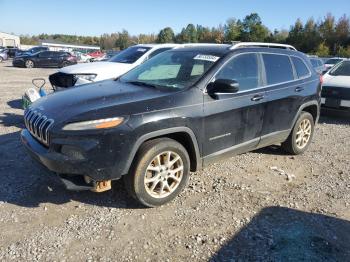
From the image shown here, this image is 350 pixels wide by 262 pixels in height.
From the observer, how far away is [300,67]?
5824mm

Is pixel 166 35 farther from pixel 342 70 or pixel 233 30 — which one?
pixel 342 70

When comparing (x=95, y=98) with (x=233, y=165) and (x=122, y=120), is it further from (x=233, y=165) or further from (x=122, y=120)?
(x=233, y=165)

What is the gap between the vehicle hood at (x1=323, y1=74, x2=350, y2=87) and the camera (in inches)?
355

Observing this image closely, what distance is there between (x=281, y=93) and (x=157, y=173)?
239 cm

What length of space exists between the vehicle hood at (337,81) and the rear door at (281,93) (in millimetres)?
3779

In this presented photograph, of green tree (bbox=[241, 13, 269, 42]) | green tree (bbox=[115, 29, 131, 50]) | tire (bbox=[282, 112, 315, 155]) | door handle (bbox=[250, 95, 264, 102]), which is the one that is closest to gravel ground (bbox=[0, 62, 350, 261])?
tire (bbox=[282, 112, 315, 155])

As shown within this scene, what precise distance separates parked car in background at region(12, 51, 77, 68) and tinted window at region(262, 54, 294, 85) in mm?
25740

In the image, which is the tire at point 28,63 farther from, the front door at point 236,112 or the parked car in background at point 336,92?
the front door at point 236,112

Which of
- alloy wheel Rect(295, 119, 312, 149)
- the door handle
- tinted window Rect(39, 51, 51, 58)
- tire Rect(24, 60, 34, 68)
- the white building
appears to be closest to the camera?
the door handle

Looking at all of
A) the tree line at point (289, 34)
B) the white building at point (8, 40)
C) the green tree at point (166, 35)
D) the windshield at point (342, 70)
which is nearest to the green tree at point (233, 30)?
the tree line at point (289, 34)

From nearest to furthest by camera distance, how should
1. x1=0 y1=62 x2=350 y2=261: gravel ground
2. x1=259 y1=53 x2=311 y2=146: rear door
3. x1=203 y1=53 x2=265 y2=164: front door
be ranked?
x1=0 y1=62 x2=350 y2=261: gravel ground < x1=203 y1=53 x2=265 y2=164: front door < x1=259 y1=53 x2=311 y2=146: rear door

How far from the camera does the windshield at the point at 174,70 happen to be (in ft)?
14.5

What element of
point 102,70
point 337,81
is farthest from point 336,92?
point 102,70

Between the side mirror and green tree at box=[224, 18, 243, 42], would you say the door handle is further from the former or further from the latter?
green tree at box=[224, 18, 243, 42]
